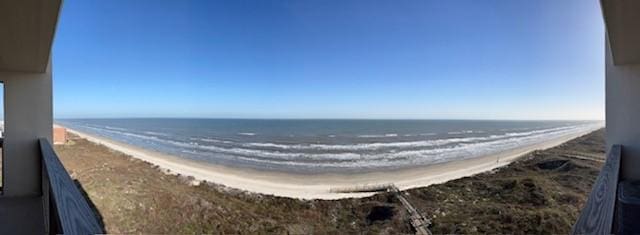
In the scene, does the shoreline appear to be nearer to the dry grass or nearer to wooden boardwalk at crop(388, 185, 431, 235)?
the dry grass

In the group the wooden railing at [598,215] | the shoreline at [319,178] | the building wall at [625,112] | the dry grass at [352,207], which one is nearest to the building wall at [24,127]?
the wooden railing at [598,215]

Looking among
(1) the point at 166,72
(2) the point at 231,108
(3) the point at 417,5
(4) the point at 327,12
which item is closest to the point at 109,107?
(1) the point at 166,72

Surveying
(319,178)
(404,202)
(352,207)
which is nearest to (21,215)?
(352,207)

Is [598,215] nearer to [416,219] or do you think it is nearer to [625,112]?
[625,112]

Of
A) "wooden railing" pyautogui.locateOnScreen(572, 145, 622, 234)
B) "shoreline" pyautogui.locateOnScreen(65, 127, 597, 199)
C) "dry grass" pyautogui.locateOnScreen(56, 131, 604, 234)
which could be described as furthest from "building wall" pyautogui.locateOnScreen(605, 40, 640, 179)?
"shoreline" pyautogui.locateOnScreen(65, 127, 597, 199)

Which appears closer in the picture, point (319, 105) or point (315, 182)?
point (315, 182)

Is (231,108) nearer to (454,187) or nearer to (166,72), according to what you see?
(166,72)
